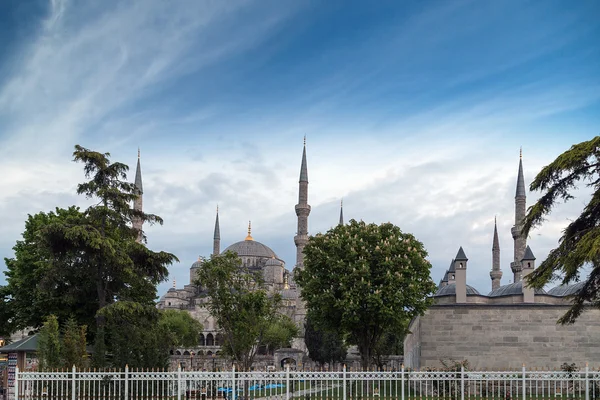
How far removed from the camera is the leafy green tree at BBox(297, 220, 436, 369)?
71.9 ft

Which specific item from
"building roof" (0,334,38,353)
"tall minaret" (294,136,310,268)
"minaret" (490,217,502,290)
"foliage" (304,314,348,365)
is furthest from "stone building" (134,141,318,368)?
"building roof" (0,334,38,353)

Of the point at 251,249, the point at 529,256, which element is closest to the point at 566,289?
the point at 529,256

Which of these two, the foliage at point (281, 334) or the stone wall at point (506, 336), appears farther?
the foliage at point (281, 334)

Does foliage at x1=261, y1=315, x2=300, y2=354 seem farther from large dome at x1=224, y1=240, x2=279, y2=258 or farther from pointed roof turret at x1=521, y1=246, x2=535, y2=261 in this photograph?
pointed roof turret at x1=521, y1=246, x2=535, y2=261

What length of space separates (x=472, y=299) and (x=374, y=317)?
3.80 m

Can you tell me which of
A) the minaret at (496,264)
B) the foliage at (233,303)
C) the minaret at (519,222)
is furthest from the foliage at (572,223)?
the minaret at (496,264)

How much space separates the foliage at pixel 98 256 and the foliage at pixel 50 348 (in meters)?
2.40

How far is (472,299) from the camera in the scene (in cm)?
2328

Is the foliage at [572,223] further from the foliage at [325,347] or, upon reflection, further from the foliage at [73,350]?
the foliage at [325,347]

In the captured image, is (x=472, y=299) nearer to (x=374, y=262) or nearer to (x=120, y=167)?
(x=374, y=262)

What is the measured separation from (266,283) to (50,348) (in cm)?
5952

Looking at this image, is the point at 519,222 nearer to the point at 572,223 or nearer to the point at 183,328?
the point at 572,223

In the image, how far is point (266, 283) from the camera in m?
76.8

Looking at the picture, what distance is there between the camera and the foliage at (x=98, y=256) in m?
21.8
